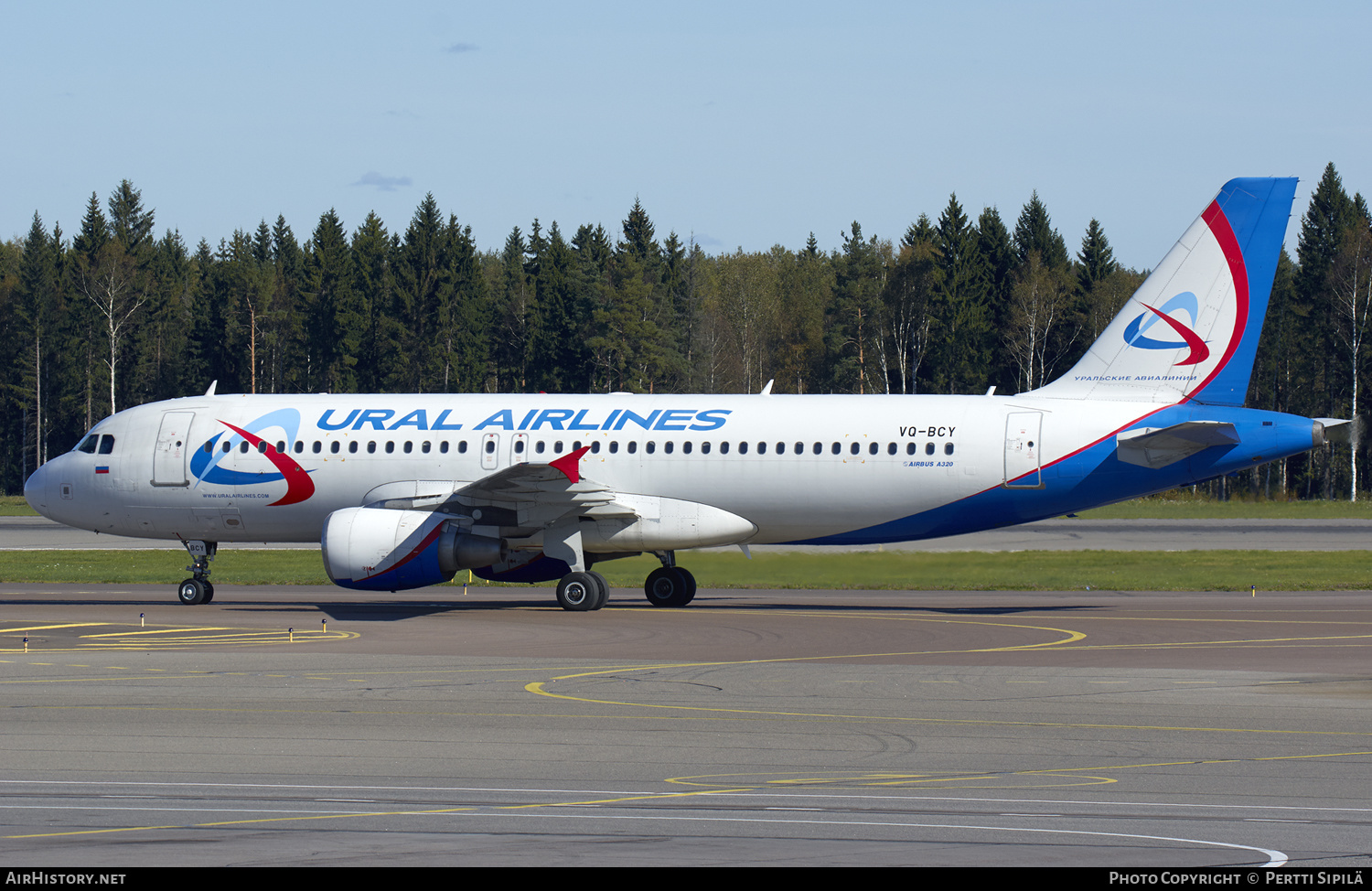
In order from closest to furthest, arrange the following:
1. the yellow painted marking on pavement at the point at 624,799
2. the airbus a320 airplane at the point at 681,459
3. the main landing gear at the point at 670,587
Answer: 1. the yellow painted marking on pavement at the point at 624,799
2. the airbus a320 airplane at the point at 681,459
3. the main landing gear at the point at 670,587

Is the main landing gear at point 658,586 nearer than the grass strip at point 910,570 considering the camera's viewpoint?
Yes

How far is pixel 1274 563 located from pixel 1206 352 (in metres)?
14.5

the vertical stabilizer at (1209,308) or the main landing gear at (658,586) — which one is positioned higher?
the vertical stabilizer at (1209,308)

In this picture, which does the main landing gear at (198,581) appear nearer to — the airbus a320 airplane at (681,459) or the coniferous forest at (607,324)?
the airbus a320 airplane at (681,459)

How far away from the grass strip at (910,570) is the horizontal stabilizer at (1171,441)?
6.59 metres

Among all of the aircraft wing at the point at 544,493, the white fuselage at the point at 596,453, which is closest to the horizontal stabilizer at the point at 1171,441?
the white fuselage at the point at 596,453

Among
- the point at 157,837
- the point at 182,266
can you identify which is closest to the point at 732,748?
the point at 157,837

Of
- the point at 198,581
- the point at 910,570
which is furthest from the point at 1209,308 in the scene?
the point at 198,581

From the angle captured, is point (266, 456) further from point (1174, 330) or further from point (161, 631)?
point (1174, 330)

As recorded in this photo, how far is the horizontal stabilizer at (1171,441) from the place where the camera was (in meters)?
27.4

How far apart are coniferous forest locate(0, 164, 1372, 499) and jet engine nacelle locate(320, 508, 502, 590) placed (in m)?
71.0

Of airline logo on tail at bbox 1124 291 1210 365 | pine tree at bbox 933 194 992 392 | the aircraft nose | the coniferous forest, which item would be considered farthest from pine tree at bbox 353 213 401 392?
airline logo on tail at bbox 1124 291 1210 365

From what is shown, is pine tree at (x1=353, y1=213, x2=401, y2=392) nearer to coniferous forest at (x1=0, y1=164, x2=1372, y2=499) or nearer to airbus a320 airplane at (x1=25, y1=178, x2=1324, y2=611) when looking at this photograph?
coniferous forest at (x1=0, y1=164, x2=1372, y2=499)

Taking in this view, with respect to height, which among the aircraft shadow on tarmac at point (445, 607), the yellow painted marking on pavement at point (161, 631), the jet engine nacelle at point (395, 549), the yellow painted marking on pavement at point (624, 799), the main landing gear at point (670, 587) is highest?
the jet engine nacelle at point (395, 549)
